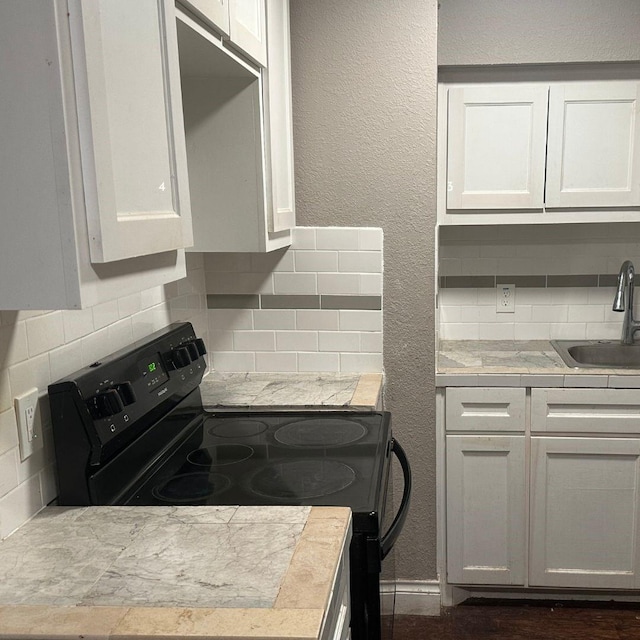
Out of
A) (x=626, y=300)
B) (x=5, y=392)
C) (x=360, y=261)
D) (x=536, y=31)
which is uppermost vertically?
(x=536, y=31)

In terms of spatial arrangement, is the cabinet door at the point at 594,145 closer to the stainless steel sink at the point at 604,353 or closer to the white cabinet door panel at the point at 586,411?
the stainless steel sink at the point at 604,353

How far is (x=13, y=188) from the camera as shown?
3.10 feet

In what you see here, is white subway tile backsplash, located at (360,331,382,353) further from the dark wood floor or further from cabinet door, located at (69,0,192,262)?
cabinet door, located at (69,0,192,262)

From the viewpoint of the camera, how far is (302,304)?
2523 millimetres

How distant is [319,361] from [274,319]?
0.71 feet

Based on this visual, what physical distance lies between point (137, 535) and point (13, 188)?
25.9 inches

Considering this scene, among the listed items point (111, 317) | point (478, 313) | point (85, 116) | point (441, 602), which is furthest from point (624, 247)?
point (85, 116)

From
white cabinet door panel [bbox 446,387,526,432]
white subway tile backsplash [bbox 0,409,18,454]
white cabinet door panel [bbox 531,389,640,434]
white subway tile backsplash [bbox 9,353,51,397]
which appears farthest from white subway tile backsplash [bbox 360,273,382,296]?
white subway tile backsplash [bbox 0,409,18,454]

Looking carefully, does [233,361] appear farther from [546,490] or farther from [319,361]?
[546,490]

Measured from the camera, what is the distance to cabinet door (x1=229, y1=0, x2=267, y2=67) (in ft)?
5.55

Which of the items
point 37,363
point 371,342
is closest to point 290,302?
point 371,342

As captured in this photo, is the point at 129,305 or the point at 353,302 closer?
the point at 129,305

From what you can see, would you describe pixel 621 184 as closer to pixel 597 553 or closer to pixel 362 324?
pixel 362 324

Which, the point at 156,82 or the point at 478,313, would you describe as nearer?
the point at 156,82
